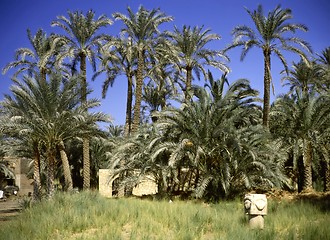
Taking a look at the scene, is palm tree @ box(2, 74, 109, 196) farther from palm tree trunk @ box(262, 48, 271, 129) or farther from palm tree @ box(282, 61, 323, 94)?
palm tree @ box(282, 61, 323, 94)

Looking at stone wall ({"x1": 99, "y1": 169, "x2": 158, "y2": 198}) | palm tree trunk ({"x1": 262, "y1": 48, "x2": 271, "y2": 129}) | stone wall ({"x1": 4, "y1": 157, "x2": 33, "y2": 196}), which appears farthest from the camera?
stone wall ({"x1": 4, "y1": 157, "x2": 33, "y2": 196})

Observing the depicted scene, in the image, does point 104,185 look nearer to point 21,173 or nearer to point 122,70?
point 122,70

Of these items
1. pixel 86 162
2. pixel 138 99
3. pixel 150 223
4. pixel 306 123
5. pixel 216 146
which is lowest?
pixel 150 223

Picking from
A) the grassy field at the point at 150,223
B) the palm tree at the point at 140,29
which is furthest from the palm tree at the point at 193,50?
the grassy field at the point at 150,223

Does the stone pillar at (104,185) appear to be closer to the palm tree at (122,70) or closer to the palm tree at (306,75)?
the palm tree at (122,70)

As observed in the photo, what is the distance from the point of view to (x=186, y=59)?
80.9 ft

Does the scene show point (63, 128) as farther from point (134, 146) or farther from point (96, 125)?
point (134, 146)

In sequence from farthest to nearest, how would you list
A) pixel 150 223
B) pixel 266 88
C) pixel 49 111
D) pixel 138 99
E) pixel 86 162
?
pixel 86 162 → pixel 138 99 → pixel 266 88 → pixel 49 111 → pixel 150 223

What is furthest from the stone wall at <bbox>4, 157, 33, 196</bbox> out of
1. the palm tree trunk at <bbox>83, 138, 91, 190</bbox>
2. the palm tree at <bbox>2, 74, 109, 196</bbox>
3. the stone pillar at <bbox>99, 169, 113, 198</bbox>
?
the palm tree at <bbox>2, 74, 109, 196</bbox>

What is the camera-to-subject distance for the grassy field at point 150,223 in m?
9.30

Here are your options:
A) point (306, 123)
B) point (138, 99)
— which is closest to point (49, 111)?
point (138, 99)

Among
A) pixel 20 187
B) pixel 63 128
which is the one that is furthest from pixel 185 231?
pixel 20 187

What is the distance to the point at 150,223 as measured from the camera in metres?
10.4

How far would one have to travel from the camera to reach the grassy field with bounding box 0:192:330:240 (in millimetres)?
9297
